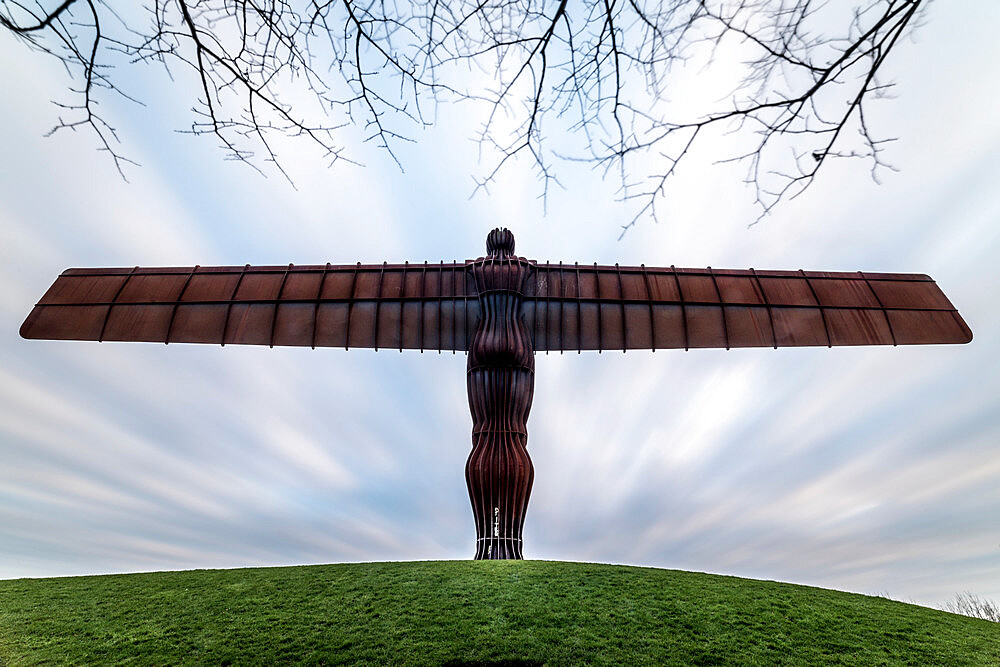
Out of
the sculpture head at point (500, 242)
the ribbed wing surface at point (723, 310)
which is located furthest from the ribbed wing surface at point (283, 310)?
the ribbed wing surface at point (723, 310)

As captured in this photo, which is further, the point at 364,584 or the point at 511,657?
the point at 364,584

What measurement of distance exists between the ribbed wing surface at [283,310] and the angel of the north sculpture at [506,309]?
0.9 inches

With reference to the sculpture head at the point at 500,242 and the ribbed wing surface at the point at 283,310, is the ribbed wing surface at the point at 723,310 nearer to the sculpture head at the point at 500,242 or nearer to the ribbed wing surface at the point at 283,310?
the sculpture head at the point at 500,242

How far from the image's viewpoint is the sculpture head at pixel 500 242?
12.9 metres

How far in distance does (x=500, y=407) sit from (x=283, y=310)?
16.8 ft

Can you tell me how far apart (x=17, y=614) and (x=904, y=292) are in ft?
58.3

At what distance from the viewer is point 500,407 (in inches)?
461

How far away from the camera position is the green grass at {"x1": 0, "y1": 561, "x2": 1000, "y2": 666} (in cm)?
746

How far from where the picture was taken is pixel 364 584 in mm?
9898

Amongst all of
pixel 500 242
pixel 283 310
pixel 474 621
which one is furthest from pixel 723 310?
pixel 283 310

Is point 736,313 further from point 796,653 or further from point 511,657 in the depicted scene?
point 511,657

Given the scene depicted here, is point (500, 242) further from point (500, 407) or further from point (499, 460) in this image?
point (499, 460)

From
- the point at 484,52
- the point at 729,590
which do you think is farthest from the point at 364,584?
the point at 484,52

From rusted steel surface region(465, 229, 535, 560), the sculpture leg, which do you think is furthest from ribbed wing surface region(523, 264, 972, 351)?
the sculpture leg
